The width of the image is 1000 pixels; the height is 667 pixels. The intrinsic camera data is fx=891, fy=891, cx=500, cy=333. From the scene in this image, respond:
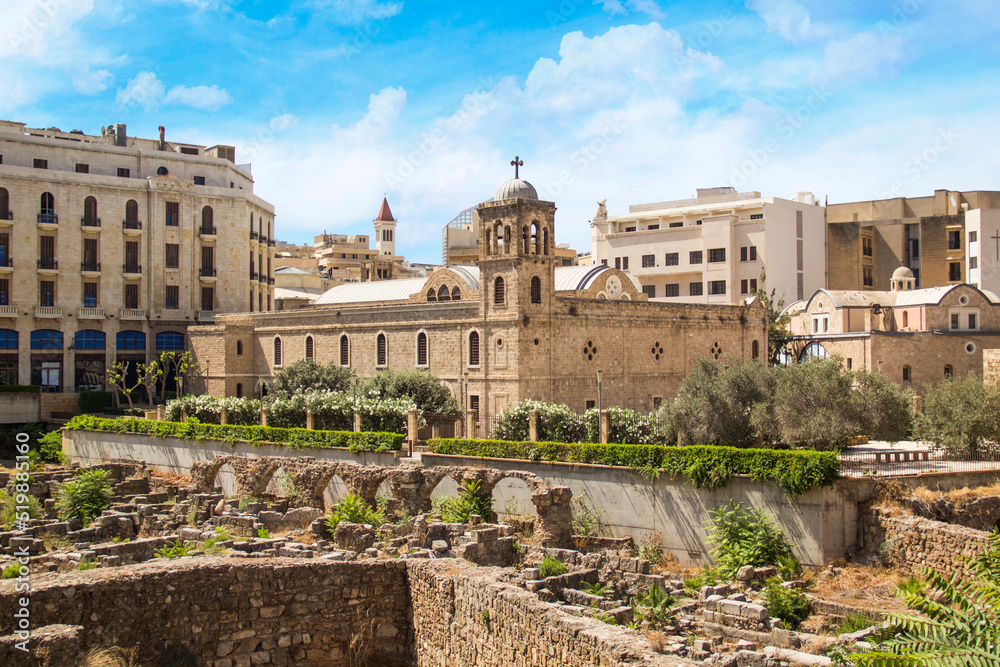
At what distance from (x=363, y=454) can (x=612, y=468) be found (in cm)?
876

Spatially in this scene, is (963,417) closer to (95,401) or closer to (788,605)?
(788,605)

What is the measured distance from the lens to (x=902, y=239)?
65.6m

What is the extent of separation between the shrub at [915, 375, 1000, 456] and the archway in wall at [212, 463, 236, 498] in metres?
22.5

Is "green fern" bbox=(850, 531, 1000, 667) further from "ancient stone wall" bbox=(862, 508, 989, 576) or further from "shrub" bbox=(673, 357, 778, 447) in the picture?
"shrub" bbox=(673, 357, 778, 447)

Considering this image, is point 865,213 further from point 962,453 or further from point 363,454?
point 363,454

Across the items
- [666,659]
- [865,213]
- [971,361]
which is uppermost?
[865,213]

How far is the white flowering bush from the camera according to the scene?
95.5 ft

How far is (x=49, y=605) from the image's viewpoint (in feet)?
35.5

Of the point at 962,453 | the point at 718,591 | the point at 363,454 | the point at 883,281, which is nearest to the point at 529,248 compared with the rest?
the point at 363,454

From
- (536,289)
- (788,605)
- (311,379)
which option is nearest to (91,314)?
(311,379)

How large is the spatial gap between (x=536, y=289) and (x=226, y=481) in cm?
1344

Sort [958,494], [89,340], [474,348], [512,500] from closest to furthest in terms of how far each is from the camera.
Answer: [958,494] < [512,500] < [474,348] < [89,340]

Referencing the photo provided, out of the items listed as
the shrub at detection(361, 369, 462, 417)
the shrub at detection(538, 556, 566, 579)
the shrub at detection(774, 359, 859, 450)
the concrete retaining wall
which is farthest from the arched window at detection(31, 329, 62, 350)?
the shrub at detection(538, 556, 566, 579)

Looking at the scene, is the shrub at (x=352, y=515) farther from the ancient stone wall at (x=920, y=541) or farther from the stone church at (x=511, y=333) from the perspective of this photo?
the stone church at (x=511, y=333)
